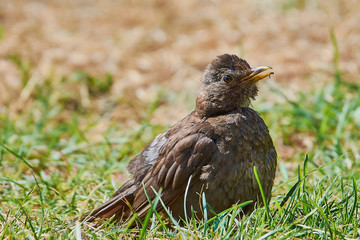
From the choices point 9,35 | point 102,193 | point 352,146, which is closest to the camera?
point 102,193

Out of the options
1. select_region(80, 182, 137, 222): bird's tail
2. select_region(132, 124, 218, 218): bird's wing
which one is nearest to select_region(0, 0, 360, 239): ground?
select_region(80, 182, 137, 222): bird's tail

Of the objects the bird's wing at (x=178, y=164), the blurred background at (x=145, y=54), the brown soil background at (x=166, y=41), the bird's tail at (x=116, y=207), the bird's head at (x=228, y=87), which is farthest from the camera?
the brown soil background at (x=166, y=41)

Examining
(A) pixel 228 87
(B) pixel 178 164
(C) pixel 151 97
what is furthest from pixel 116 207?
(C) pixel 151 97

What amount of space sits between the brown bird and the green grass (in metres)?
0.15

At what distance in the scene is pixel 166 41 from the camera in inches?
346

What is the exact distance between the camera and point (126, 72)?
25.6 feet

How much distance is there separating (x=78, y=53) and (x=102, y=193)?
444 centimetres

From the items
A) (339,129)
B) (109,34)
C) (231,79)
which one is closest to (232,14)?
(109,34)

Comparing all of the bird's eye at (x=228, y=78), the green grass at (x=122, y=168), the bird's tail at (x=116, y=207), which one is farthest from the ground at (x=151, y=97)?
the bird's eye at (x=228, y=78)

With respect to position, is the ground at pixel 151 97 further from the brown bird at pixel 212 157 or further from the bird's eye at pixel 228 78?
the bird's eye at pixel 228 78

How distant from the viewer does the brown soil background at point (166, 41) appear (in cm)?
719

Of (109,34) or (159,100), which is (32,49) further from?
(159,100)

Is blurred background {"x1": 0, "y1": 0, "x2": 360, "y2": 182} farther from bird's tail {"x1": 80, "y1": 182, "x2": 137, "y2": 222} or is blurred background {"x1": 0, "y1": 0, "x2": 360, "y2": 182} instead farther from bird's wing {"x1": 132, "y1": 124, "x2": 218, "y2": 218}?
bird's wing {"x1": 132, "y1": 124, "x2": 218, "y2": 218}

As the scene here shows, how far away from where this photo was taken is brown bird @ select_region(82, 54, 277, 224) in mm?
3484
